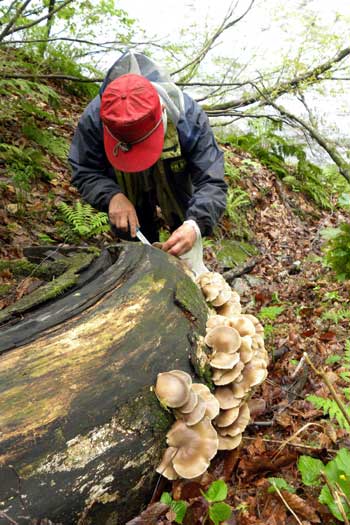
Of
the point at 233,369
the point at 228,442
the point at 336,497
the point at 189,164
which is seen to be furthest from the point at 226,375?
the point at 189,164

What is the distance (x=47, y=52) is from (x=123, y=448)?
8.53 m

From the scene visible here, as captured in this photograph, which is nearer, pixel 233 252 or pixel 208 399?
pixel 208 399

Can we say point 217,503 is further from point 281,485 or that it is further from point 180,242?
point 180,242

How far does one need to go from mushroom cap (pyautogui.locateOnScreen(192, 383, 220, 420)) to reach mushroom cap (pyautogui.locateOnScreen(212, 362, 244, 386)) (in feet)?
0.49

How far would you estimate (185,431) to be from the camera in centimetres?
219

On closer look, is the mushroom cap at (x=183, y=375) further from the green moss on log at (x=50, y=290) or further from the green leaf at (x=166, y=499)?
the green moss on log at (x=50, y=290)

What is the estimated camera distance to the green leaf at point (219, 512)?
79.5 inches

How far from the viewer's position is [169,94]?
3.79 metres

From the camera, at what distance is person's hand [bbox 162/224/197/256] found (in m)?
3.27

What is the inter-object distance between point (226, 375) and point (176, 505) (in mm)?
730

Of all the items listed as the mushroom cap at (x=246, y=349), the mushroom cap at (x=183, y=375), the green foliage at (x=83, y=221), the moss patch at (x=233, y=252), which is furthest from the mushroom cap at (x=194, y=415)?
the moss patch at (x=233, y=252)

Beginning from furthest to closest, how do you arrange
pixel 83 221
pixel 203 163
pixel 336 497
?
1. pixel 83 221
2. pixel 203 163
3. pixel 336 497

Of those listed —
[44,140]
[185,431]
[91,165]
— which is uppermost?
[44,140]

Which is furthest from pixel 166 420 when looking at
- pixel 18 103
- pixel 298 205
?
pixel 298 205
